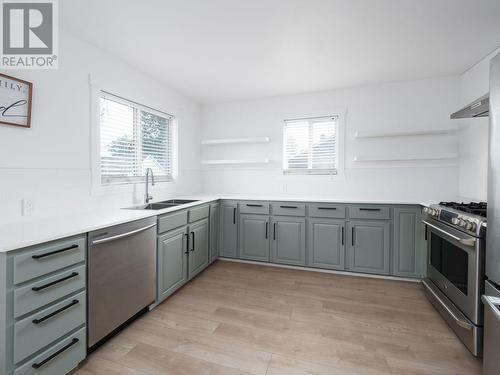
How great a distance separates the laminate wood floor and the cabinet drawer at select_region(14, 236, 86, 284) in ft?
2.48

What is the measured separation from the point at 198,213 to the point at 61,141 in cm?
155

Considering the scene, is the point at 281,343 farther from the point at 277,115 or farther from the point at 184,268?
the point at 277,115

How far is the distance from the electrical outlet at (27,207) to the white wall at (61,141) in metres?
0.02

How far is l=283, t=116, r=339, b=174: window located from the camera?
3.76 meters

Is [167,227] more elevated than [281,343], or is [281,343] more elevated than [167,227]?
[167,227]

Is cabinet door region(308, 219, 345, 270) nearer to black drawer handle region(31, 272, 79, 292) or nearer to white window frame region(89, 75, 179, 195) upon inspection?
white window frame region(89, 75, 179, 195)

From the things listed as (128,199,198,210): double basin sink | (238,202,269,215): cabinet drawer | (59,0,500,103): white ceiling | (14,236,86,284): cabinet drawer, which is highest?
(59,0,500,103): white ceiling

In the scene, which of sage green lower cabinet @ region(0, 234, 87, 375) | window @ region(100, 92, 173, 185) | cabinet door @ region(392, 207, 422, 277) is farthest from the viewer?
cabinet door @ region(392, 207, 422, 277)

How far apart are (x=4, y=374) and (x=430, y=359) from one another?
259 centimetres

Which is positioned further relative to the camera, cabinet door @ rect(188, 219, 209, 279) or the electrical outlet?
cabinet door @ rect(188, 219, 209, 279)

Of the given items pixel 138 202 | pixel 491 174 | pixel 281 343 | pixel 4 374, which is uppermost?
pixel 491 174

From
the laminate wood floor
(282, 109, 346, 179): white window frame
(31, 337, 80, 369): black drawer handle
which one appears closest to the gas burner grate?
the laminate wood floor

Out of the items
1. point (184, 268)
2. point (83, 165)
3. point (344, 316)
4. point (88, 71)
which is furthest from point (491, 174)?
point (88, 71)

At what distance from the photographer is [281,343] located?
190cm
